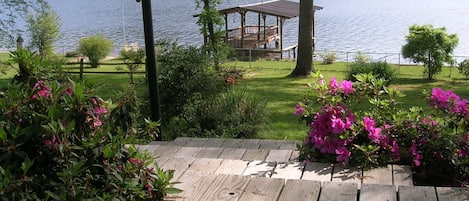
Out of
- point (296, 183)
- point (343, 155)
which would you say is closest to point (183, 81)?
point (343, 155)

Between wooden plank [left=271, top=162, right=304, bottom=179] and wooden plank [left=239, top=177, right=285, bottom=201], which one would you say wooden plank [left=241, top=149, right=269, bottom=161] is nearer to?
wooden plank [left=271, top=162, right=304, bottom=179]

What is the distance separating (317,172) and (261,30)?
2484 centimetres

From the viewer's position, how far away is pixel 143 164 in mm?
1662

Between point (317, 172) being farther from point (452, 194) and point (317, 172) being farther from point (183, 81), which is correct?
point (183, 81)

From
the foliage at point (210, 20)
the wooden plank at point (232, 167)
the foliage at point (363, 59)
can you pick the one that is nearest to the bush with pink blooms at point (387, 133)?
the wooden plank at point (232, 167)

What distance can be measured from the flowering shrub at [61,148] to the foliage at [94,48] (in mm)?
19496

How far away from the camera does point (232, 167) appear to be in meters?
2.62

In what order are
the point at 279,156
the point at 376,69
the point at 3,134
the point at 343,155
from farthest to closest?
the point at 376,69, the point at 279,156, the point at 343,155, the point at 3,134

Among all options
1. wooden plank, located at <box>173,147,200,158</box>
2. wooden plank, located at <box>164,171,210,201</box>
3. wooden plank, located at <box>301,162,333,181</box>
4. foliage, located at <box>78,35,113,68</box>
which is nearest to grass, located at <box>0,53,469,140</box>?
foliage, located at <box>78,35,113,68</box>

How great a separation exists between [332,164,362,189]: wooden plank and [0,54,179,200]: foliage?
1128mm

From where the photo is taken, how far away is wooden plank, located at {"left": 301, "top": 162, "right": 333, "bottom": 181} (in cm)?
237

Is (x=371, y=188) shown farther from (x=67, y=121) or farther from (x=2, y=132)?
(x=2, y=132)

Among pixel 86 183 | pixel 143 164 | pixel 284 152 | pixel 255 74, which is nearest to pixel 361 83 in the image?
pixel 284 152

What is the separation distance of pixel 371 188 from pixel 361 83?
4.72 ft
